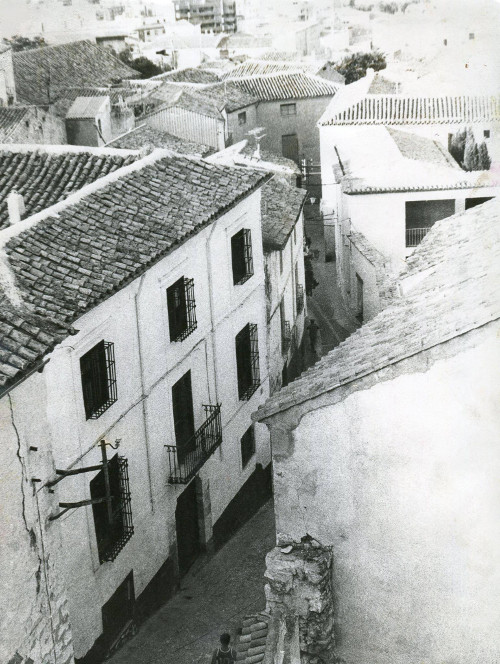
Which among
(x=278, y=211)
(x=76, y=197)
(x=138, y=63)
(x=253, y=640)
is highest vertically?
(x=76, y=197)

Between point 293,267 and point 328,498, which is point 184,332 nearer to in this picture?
point 328,498

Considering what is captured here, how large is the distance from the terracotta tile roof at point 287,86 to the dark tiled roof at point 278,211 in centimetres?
2296

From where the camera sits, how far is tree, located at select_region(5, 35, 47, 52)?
5125 centimetres

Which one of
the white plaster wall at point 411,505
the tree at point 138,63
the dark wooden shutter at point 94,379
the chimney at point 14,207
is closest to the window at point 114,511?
the dark wooden shutter at point 94,379

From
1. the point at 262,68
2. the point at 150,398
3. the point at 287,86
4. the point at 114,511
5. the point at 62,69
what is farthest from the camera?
the point at 262,68

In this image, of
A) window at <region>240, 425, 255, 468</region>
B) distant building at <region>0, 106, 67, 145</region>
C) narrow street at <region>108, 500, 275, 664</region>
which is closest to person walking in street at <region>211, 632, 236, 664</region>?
narrow street at <region>108, 500, 275, 664</region>

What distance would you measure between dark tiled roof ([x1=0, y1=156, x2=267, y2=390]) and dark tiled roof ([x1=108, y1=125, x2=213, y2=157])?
14872 mm

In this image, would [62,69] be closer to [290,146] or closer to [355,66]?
[290,146]

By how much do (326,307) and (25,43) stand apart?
96.1ft

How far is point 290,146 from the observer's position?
162ft

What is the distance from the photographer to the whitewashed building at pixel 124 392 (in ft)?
31.1

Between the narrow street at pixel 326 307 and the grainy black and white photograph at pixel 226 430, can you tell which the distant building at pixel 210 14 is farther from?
the grainy black and white photograph at pixel 226 430

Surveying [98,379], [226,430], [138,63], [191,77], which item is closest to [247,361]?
[226,430]

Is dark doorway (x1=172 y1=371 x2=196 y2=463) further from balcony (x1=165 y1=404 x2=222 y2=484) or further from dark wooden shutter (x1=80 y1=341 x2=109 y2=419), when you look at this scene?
dark wooden shutter (x1=80 y1=341 x2=109 y2=419)
